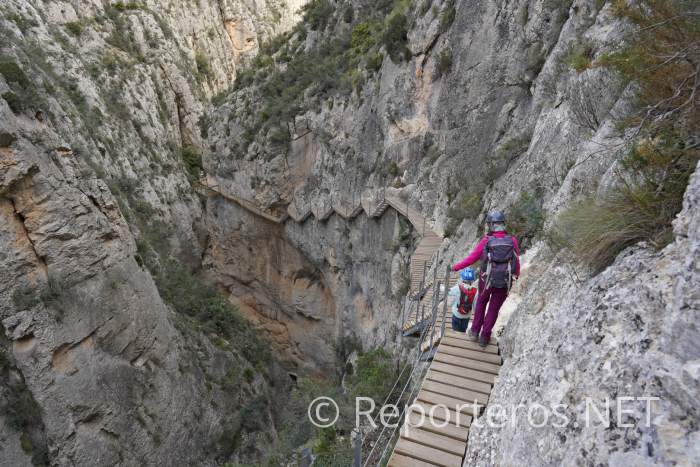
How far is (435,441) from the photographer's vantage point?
3.75 m

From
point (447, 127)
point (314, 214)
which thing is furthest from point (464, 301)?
point (314, 214)

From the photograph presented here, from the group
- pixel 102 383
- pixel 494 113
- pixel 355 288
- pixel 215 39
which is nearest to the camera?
pixel 102 383

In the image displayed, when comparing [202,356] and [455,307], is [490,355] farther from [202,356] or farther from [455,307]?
[202,356]

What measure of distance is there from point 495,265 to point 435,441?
6.43ft

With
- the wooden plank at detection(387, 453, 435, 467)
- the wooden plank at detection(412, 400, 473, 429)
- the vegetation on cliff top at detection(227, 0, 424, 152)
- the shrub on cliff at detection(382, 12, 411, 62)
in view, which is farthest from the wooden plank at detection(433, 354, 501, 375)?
the vegetation on cliff top at detection(227, 0, 424, 152)

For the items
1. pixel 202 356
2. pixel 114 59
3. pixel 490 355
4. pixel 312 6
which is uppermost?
pixel 312 6

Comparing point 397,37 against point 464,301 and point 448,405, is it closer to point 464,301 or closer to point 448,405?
point 464,301

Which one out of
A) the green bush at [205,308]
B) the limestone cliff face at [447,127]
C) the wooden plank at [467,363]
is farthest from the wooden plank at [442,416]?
the green bush at [205,308]

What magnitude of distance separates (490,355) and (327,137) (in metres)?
17.2

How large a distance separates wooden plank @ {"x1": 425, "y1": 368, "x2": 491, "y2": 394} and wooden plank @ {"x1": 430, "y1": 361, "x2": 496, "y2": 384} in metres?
0.04

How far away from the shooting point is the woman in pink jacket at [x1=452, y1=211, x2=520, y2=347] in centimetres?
437

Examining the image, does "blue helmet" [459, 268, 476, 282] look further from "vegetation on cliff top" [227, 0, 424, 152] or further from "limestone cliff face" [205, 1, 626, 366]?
"vegetation on cliff top" [227, 0, 424, 152]

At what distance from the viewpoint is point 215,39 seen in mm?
37719

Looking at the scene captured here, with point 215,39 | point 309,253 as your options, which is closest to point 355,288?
point 309,253
